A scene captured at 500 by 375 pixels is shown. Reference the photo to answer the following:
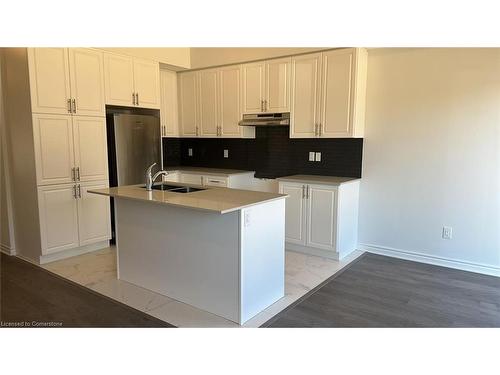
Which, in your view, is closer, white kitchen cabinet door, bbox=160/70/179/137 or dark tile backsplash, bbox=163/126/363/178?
dark tile backsplash, bbox=163/126/363/178

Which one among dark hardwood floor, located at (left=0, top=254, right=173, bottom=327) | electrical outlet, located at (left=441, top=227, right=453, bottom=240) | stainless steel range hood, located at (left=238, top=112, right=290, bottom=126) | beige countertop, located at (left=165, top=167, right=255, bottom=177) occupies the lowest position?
dark hardwood floor, located at (left=0, top=254, right=173, bottom=327)

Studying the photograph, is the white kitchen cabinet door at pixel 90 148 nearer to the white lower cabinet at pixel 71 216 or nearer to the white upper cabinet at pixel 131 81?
the white lower cabinet at pixel 71 216

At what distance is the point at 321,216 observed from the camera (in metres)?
4.14

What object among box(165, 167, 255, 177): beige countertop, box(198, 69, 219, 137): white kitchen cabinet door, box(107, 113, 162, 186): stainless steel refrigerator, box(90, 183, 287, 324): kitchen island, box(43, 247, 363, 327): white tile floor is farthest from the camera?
box(198, 69, 219, 137): white kitchen cabinet door

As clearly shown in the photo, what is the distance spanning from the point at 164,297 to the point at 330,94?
9.47 ft

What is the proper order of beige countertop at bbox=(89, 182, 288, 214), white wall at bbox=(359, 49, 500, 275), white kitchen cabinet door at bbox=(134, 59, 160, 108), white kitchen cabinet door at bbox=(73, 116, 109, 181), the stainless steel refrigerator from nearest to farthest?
beige countertop at bbox=(89, 182, 288, 214) → white wall at bbox=(359, 49, 500, 275) → white kitchen cabinet door at bbox=(73, 116, 109, 181) → the stainless steel refrigerator → white kitchen cabinet door at bbox=(134, 59, 160, 108)

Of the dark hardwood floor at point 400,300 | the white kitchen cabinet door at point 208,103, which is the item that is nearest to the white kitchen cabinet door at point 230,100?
the white kitchen cabinet door at point 208,103

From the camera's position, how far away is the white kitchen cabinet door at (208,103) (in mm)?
5266

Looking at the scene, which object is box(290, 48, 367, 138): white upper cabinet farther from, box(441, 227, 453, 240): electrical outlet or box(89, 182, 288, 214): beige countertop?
box(89, 182, 288, 214): beige countertop


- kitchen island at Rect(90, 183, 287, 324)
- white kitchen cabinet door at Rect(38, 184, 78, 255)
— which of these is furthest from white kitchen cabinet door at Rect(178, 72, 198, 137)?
kitchen island at Rect(90, 183, 287, 324)

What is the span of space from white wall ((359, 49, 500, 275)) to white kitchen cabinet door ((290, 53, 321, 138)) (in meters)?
0.63

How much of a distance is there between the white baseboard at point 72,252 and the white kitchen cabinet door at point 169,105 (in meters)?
1.94

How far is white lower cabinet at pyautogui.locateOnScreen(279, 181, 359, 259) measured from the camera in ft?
Answer: 13.3

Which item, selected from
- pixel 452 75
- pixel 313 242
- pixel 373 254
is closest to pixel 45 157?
pixel 313 242
